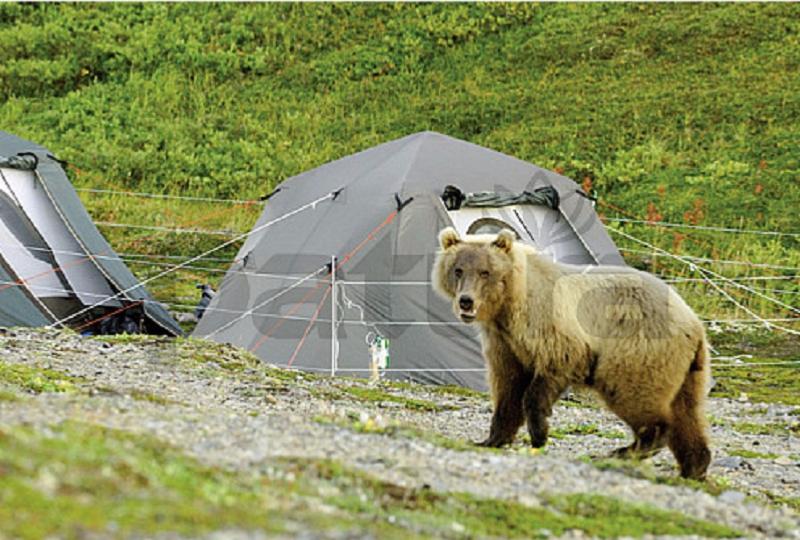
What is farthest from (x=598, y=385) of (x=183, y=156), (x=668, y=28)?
(x=668, y=28)

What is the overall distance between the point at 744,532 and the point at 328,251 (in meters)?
10.9

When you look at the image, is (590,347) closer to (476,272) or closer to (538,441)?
(538,441)

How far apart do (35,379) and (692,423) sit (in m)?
6.00

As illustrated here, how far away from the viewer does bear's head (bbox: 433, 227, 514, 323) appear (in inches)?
412

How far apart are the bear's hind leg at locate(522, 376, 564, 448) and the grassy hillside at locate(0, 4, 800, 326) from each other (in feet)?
48.1

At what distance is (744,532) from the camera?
775 centimetres

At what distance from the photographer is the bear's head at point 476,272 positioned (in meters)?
10.5

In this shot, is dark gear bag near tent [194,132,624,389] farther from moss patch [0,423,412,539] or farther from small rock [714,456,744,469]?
moss patch [0,423,412,539]

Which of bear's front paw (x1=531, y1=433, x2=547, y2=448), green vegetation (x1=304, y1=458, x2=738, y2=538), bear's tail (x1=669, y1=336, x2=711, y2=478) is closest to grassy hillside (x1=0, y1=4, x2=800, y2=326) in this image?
bear's tail (x1=669, y1=336, x2=711, y2=478)

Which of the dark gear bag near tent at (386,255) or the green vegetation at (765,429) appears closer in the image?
the green vegetation at (765,429)

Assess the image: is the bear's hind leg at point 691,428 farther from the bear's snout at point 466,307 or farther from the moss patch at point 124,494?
the moss patch at point 124,494

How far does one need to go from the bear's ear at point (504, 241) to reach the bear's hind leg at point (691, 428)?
185cm

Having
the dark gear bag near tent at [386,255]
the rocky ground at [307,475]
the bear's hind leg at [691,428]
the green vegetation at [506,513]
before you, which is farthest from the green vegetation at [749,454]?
the green vegetation at [506,513]

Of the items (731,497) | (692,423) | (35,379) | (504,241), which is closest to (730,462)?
(692,423)
